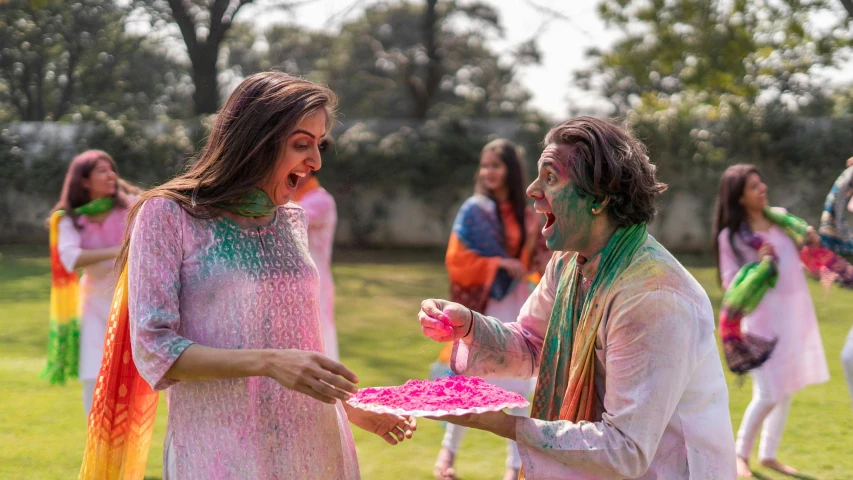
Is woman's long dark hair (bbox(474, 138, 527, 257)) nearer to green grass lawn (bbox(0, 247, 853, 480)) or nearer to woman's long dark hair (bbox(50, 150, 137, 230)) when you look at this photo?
green grass lawn (bbox(0, 247, 853, 480))

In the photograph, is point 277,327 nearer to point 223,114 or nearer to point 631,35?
point 223,114

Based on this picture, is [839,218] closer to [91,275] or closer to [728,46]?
[91,275]

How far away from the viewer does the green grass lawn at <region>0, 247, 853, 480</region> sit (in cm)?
549

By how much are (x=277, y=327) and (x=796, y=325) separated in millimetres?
4311

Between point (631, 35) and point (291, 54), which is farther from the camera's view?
point (291, 54)

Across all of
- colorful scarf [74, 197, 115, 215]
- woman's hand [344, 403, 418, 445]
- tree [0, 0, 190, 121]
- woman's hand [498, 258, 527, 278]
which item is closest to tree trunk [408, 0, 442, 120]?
tree [0, 0, 190, 121]

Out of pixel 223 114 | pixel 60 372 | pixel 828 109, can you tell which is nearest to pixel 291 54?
pixel 828 109

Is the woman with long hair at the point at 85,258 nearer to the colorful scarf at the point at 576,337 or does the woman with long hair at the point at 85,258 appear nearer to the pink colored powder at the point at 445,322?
the pink colored powder at the point at 445,322

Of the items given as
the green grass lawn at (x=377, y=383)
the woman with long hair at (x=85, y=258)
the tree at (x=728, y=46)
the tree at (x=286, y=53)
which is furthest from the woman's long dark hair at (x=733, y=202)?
the tree at (x=286, y=53)

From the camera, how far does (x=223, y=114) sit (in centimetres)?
254

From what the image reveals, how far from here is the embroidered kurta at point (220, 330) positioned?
2289 millimetres

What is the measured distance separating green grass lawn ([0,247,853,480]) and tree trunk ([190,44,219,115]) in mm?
9996

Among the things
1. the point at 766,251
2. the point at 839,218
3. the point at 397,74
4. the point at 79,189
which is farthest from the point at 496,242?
the point at 397,74

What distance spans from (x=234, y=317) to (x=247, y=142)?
49 centimetres
